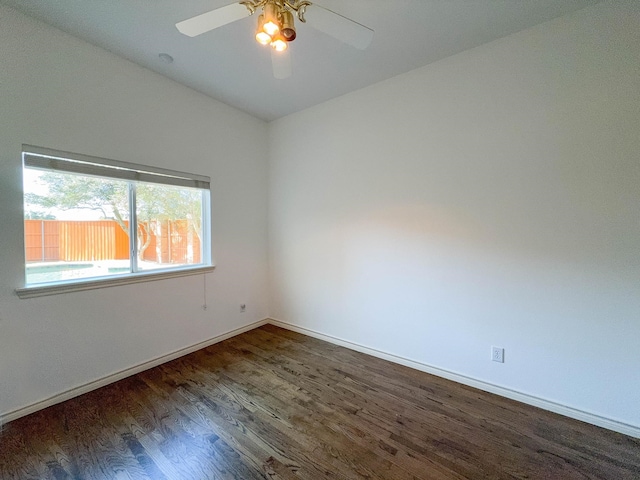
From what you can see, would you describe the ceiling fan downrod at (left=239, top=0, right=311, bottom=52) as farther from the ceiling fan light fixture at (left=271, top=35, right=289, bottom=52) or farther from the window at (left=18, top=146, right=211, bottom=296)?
the window at (left=18, top=146, right=211, bottom=296)

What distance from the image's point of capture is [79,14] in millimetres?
1814

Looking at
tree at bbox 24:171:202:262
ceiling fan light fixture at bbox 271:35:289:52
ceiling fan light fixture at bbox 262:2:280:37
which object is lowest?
tree at bbox 24:171:202:262

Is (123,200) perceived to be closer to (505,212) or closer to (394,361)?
(394,361)

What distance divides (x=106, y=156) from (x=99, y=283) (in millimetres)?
1061

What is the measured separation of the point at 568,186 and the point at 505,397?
1658mm

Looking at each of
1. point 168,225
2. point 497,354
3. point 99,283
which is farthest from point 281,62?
point 497,354

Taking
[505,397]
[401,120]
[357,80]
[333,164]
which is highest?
[357,80]

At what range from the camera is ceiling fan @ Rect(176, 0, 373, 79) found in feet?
4.39

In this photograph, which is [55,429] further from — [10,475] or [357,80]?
[357,80]

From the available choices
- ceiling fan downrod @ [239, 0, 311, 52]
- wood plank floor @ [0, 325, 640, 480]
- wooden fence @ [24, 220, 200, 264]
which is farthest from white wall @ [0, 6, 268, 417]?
ceiling fan downrod @ [239, 0, 311, 52]

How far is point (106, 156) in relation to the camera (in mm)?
2186

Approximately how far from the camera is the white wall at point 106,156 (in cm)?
179

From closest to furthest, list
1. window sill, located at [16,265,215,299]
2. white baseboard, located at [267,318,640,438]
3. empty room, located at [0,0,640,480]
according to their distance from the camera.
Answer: empty room, located at [0,0,640,480]
white baseboard, located at [267,318,640,438]
window sill, located at [16,265,215,299]

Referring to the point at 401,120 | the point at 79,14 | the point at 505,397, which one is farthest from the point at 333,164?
the point at 505,397
